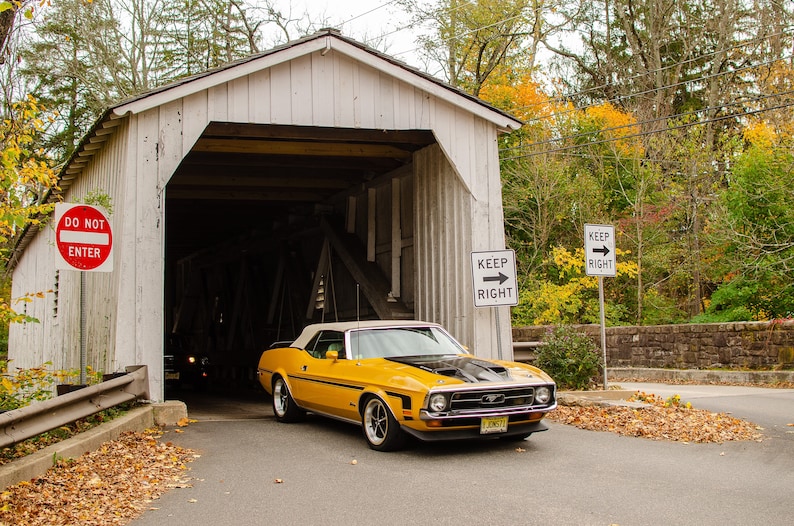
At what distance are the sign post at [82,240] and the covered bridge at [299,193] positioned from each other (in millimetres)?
1499

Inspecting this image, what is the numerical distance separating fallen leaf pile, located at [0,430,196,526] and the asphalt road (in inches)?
9.2

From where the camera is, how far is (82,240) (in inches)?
372

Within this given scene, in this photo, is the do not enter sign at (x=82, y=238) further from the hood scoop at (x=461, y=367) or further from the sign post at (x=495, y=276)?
the sign post at (x=495, y=276)

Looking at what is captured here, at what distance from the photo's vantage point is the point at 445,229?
45.4 feet

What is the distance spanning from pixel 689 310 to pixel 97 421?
82.2 feet

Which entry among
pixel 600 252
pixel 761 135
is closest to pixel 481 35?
pixel 761 135

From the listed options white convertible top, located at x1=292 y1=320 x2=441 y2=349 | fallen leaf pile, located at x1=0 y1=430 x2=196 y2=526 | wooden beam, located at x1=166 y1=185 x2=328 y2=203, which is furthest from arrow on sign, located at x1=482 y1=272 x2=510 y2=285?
wooden beam, located at x1=166 y1=185 x2=328 y2=203

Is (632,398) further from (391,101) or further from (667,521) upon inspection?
(667,521)

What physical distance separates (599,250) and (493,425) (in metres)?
5.48

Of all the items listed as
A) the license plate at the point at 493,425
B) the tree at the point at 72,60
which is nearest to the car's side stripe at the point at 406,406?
the license plate at the point at 493,425

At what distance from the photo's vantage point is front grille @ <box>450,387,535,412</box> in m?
7.94

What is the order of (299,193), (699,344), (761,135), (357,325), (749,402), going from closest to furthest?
(357,325), (749,402), (699,344), (299,193), (761,135)

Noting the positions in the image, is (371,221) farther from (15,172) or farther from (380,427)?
(380,427)

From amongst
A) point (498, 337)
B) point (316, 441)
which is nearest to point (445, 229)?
point (498, 337)
